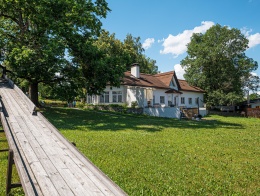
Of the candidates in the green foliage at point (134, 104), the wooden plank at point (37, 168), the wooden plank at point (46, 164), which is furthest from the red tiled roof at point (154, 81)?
the wooden plank at point (37, 168)

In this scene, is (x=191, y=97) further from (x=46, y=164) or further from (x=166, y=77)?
(x=46, y=164)

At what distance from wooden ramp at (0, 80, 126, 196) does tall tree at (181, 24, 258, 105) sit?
140 ft

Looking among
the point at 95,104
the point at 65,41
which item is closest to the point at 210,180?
the point at 65,41

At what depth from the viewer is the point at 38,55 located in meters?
19.7

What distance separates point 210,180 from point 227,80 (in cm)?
4420

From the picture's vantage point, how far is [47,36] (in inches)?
851

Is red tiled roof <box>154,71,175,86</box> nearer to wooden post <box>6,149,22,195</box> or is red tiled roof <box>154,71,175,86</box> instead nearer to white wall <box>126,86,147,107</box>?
white wall <box>126,86,147,107</box>

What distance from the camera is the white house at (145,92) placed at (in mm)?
33875

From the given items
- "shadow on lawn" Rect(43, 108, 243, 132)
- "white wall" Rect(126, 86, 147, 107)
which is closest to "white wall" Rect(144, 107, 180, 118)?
"white wall" Rect(126, 86, 147, 107)

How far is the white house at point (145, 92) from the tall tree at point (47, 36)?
9649 millimetres

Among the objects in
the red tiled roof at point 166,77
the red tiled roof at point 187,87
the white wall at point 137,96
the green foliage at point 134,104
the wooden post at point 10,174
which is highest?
the red tiled roof at point 166,77

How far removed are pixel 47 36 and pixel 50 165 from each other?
19178mm

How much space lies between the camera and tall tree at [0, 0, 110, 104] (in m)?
19.5

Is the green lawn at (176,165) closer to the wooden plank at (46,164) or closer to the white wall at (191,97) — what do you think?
the wooden plank at (46,164)
